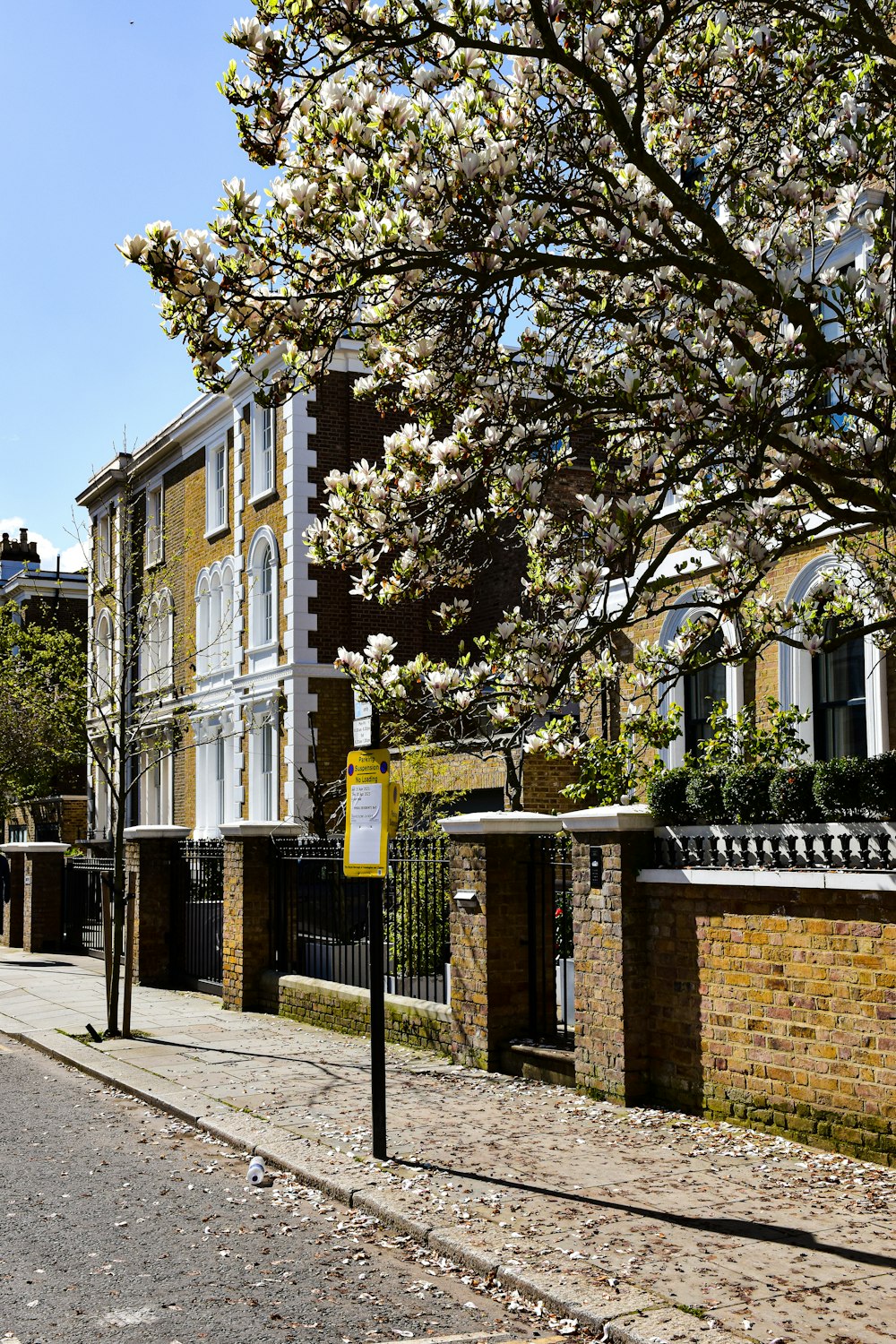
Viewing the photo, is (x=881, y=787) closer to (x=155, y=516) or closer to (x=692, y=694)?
(x=692, y=694)

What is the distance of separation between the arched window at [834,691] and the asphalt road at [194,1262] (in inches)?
330

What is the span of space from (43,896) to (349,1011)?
12.5m

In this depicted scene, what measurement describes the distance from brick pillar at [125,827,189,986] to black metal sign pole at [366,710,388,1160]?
10096 millimetres

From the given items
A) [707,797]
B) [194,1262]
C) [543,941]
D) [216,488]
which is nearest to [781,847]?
[707,797]

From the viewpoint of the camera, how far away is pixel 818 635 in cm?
882

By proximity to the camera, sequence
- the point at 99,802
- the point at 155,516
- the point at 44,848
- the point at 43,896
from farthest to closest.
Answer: the point at 99,802, the point at 155,516, the point at 43,896, the point at 44,848

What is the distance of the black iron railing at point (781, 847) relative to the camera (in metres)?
7.41

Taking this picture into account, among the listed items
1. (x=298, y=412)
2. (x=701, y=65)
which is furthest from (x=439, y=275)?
(x=298, y=412)

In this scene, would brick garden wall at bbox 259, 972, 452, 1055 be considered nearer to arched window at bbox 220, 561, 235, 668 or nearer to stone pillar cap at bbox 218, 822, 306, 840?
stone pillar cap at bbox 218, 822, 306, 840

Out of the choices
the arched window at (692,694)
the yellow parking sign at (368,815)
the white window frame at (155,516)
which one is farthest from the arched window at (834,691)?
the white window frame at (155,516)

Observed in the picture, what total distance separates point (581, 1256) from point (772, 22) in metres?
8.00

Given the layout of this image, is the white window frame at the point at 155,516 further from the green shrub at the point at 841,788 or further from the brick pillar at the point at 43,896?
the green shrub at the point at 841,788

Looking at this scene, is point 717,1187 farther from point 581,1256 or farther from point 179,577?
point 179,577

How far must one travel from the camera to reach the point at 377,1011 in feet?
26.2
